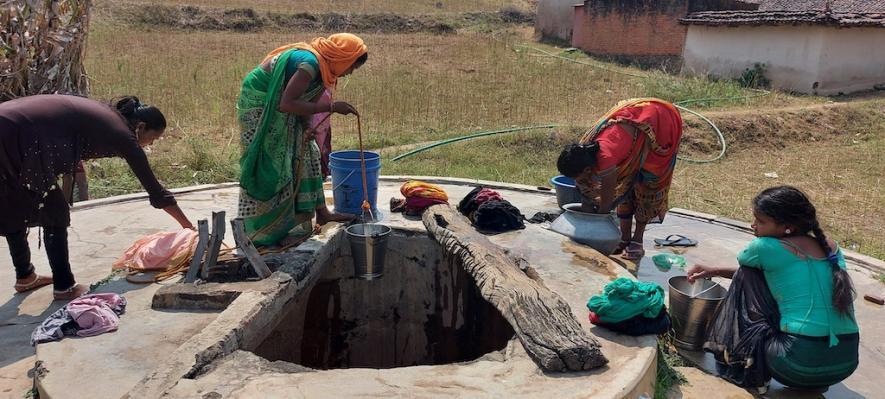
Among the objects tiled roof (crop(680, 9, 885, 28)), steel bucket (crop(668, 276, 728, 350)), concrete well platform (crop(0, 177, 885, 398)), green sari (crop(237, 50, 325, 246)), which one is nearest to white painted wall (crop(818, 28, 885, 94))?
tiled roof (crop(680, 9, 885, 28))

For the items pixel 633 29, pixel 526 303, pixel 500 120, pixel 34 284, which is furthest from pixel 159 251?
pixel 633 29

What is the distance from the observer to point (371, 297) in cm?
438

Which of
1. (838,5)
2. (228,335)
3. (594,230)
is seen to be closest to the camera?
(228,335)

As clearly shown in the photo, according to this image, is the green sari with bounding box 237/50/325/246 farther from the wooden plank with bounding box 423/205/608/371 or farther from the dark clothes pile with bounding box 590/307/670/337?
the dark clothes pile with bounding box 590/307/670/337

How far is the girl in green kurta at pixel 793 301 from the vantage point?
→ 291 cm

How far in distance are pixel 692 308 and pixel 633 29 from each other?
1751 centimetres

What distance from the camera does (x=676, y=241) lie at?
5.10m

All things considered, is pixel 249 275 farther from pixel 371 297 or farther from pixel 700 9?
pixel 700 9

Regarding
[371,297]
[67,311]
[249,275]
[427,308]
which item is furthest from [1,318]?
[427,308]

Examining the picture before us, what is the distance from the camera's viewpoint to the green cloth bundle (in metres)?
2.93

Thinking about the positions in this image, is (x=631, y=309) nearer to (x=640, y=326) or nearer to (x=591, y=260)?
(x=640, y=326)

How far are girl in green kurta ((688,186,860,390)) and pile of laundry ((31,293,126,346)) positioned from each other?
2792 mm

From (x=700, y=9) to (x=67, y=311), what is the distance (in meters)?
18.4

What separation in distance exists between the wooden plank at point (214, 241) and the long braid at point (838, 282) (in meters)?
2.75
